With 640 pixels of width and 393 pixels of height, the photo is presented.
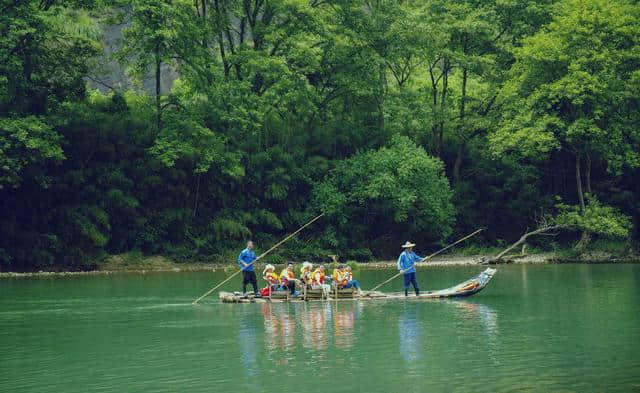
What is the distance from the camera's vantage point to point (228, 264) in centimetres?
4575

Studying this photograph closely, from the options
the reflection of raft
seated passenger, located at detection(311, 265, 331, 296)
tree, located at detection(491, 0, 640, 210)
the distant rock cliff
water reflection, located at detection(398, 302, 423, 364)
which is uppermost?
the distant rock cliff

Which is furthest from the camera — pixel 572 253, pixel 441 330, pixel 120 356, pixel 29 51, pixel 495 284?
pixel 572 253

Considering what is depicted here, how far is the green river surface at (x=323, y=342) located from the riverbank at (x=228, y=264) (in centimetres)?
990

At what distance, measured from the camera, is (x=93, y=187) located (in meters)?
43.7

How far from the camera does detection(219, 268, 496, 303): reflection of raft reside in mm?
29031

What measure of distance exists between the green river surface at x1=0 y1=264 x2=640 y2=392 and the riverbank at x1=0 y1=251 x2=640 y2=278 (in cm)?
990

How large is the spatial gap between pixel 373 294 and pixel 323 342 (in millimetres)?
9698

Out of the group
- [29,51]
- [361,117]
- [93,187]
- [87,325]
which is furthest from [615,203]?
[87,325]

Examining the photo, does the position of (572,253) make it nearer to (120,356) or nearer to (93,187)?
(93,187)

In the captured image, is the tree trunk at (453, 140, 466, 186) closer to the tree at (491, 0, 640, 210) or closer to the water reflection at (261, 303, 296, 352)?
the tree at (491, 0, 640, 210)

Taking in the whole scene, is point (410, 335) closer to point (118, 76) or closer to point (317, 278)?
point (317, 278)

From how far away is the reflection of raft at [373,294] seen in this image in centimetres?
2903

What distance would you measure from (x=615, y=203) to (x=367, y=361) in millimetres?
37731

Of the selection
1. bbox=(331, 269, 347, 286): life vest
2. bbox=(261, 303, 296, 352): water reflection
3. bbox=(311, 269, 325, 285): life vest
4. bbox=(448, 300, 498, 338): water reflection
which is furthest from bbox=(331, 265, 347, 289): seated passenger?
bbox=(448, 300, 498, 338): water reflection
